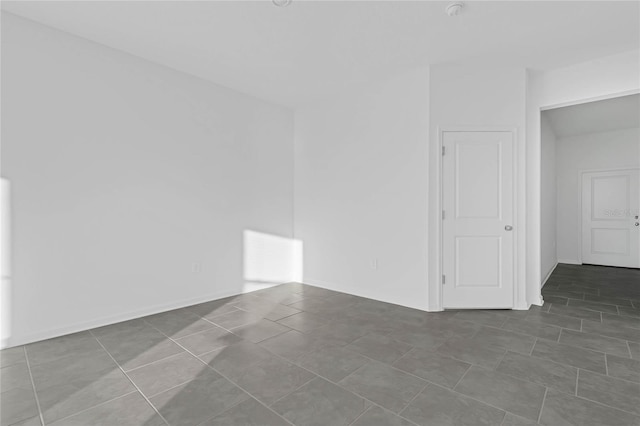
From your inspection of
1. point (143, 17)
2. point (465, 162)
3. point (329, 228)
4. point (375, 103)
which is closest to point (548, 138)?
point (465, 162)

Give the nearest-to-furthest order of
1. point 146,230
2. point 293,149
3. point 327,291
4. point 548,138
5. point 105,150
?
point 105,150
point 146,230
point 327,291
point 293,149
point 548,138

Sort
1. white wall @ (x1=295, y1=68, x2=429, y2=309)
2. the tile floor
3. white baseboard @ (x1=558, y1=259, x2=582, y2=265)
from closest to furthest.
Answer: the tile floor, white wall @ (x1=295, y1=68, x2=429, y2=309), white baseboard @ (x1=558, y1=259, x2=582, y2=265)

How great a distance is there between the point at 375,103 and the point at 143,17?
8.98ft

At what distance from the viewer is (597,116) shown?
18.2 feet

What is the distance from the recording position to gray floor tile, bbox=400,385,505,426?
1787mm

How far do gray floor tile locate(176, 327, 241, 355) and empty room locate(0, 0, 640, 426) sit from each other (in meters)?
0.02

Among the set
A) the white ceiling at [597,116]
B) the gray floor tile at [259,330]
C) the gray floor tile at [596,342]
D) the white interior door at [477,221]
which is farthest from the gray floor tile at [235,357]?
the white ceiling at [597,116]

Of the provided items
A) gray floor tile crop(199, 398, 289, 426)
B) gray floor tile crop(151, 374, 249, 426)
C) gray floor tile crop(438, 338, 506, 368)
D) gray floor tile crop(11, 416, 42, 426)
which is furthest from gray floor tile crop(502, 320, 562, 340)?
gray floor tile crop(11, 416, 42, 426)

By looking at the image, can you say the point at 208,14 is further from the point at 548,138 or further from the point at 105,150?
the point at 548,138

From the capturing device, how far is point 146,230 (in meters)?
→ 3.62

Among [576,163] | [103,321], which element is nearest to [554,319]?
[103,321]

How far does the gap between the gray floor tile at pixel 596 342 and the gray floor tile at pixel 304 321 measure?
7.24 feet

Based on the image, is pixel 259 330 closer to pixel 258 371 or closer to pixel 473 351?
pixel 258 371

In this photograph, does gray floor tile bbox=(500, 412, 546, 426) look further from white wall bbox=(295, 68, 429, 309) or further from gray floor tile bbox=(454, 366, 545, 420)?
white wall bbox=(295, 68, 429, 309)
